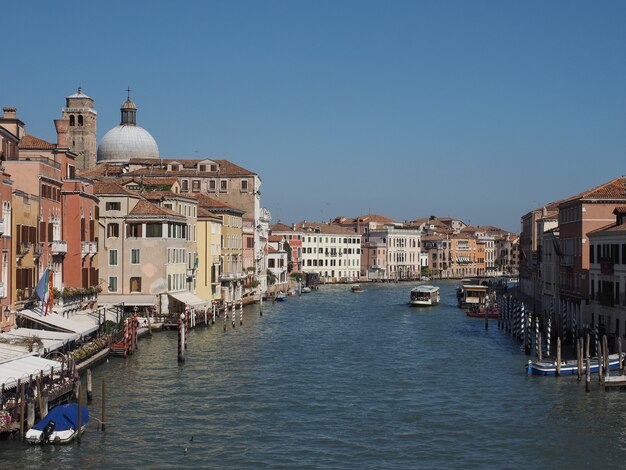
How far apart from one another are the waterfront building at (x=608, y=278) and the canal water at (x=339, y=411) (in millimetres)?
3130

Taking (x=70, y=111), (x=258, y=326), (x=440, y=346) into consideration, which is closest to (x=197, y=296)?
(x=258, y=326)

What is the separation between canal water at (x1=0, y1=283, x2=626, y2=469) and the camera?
19.8 meters

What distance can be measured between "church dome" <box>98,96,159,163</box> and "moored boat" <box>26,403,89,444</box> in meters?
65.7

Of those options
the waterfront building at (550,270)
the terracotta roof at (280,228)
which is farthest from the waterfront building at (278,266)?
the waterfront building at (550,270)

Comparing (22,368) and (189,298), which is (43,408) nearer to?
(22,368)

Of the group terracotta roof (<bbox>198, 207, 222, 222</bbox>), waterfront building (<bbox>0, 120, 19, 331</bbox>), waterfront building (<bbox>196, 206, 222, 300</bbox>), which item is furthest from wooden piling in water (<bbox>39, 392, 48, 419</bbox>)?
terracotta roof (<bbox>198, 207, 222, 222</bbox>)

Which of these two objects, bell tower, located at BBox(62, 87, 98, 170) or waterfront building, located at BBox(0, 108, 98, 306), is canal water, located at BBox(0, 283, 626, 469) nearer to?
Answer: waterfront building, located at BBox(0, 108, 98, 306)

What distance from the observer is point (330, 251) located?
108062 millimetres

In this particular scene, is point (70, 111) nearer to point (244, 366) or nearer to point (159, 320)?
point (159, 320)

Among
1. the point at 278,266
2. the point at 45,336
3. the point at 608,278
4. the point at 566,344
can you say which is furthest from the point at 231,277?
the point at 45,336

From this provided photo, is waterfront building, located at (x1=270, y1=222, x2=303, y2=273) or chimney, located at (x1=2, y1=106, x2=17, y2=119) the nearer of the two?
chimney, located at (x1=2, y1=106, x2=17, y2=119)

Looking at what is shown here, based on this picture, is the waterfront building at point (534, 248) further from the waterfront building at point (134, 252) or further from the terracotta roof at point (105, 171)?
the terracotta roof at point (105, 171)

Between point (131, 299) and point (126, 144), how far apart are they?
43445mm

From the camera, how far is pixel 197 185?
7112 cm
